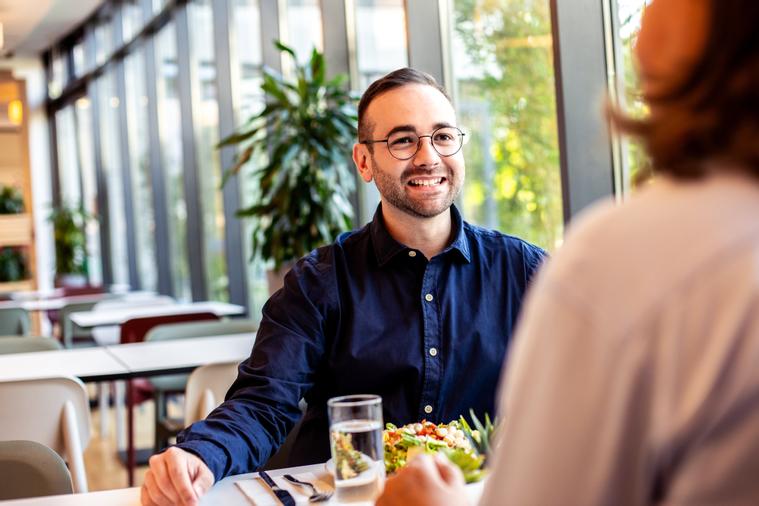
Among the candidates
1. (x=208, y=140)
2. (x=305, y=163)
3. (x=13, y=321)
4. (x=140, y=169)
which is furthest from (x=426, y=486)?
(x=140, y=169)

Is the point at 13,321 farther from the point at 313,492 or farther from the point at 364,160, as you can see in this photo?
the point at 313,492

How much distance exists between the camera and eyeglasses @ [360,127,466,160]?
203 cm

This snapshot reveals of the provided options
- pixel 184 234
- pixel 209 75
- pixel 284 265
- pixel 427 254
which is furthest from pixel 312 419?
pixel 184 234

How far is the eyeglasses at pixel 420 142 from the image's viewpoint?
6.64 feet

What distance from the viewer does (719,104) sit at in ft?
2.09

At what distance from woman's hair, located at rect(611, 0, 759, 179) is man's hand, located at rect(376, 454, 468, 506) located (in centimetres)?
44

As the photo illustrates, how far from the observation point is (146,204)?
10.0 meters

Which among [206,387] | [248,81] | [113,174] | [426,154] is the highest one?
[248,81]

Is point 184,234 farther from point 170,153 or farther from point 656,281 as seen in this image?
point 656,281

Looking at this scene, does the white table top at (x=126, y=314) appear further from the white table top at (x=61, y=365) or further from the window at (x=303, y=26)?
the window at (x=303, y=26)

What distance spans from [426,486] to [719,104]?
501 millimetres

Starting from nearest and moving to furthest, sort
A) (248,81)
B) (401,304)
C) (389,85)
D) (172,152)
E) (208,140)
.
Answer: (401,304)
(389,85)
(248,81)
(208,140)
(172,152)

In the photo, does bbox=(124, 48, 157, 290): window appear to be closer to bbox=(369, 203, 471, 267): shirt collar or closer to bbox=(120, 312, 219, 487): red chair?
bbox=(120, 312, 219, 487): red chair

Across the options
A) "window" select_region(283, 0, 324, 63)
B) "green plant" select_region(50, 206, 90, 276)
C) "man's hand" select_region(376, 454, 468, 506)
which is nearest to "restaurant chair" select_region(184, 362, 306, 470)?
"man's hand" select_region(376, 454, 468, 506)
